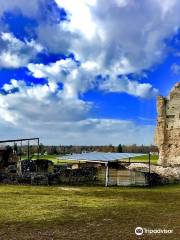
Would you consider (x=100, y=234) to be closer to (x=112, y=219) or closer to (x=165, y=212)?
(x=112, y=219)

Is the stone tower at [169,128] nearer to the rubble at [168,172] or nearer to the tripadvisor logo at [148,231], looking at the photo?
the rubble at [168,172]

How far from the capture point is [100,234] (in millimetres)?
12914

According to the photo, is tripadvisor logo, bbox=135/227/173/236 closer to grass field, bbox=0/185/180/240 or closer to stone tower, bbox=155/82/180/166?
grass field, bbox=0/185/180/240

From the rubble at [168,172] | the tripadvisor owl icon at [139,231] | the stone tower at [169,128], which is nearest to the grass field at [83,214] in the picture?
the tripadvisor owl icon at [139,231]

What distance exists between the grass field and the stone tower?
15.6 m

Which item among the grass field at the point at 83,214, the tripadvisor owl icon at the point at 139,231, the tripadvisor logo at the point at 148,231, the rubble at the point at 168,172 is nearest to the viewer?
the grass field at the point at 83,214

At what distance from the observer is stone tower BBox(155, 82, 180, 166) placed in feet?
129

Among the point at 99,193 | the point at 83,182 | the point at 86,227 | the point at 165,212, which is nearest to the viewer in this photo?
the point at 86,227

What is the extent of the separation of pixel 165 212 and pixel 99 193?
7715 mm

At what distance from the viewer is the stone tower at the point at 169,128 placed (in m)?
39.2

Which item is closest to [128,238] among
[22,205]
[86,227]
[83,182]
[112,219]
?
[86,227]

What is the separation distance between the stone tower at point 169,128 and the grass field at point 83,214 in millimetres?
15619

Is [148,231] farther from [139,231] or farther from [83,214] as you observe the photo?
[83,214]

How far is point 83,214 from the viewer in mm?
16578
